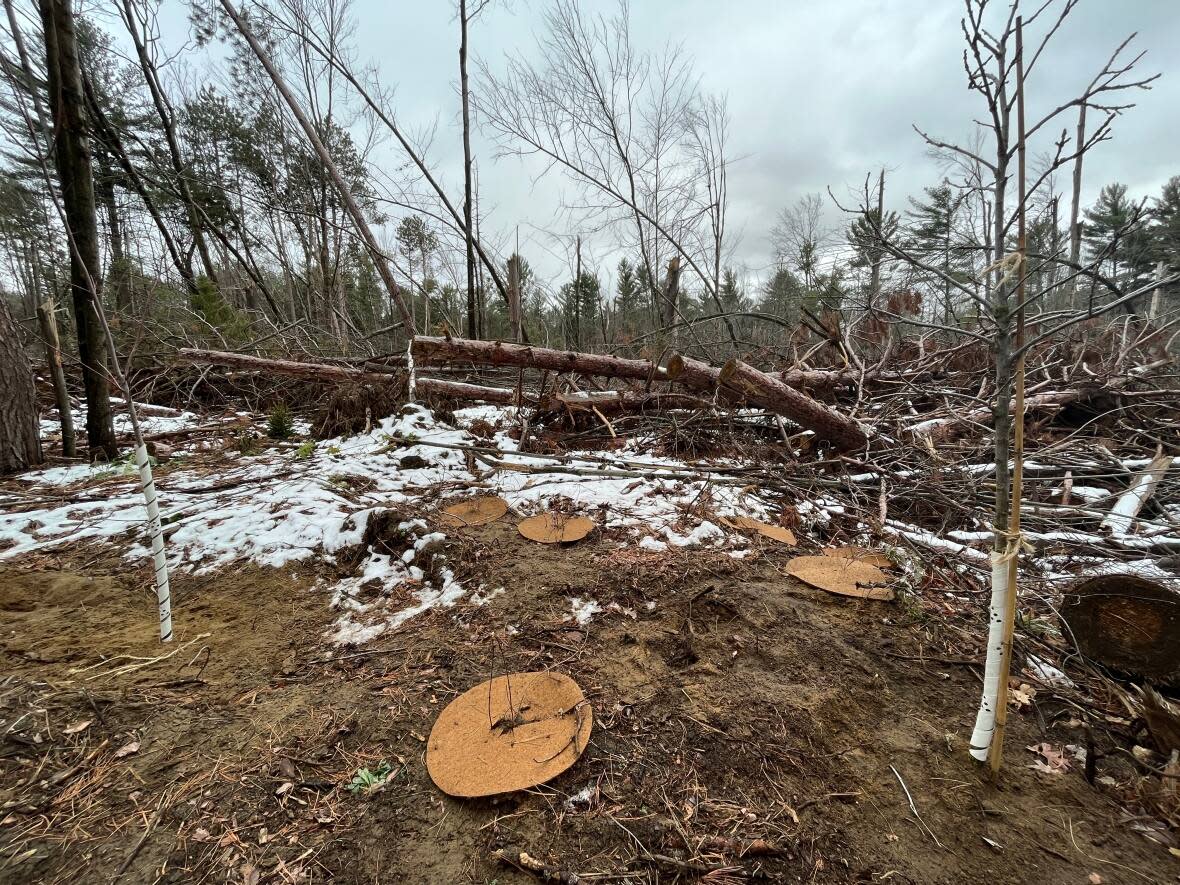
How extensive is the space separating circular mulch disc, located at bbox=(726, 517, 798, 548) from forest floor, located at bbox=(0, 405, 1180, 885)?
0.23 metres

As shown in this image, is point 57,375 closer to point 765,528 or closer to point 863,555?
point 765,528

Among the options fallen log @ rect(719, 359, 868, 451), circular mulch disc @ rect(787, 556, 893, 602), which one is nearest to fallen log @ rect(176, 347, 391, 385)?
fallen log @ rect(719, 359, 868, 451)

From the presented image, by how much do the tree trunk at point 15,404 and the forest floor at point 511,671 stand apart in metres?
1.60

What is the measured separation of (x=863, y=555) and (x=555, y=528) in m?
1.99

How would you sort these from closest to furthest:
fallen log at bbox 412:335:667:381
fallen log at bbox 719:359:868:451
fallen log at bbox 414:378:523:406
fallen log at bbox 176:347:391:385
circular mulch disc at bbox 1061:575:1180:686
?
circular mulch disc at bbox 1061:575:1180:686 → fallen log at bbox 719:359:868:451 → fallen log at bbox 412:335:667:381 → fallen log at bbox 414:378:523:406 → fallen log at bbox 176:347:391:385

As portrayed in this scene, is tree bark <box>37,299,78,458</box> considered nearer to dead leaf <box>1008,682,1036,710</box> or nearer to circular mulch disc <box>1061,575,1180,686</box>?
dead leaf <box>1008,682,1036,710</box>

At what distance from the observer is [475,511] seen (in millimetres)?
3490

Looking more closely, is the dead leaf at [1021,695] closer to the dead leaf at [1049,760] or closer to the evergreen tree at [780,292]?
the dead leaf at [1049,760]

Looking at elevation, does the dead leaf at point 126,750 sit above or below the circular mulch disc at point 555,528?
below

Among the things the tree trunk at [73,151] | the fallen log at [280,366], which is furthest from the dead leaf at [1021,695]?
the fallen log at [280,366]

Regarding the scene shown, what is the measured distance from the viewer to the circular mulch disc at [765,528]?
3.10 metres

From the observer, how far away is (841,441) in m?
4.29

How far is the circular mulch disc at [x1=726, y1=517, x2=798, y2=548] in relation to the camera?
3098mm

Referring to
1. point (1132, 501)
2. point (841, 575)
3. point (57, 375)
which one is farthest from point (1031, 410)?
point (57, 375)
